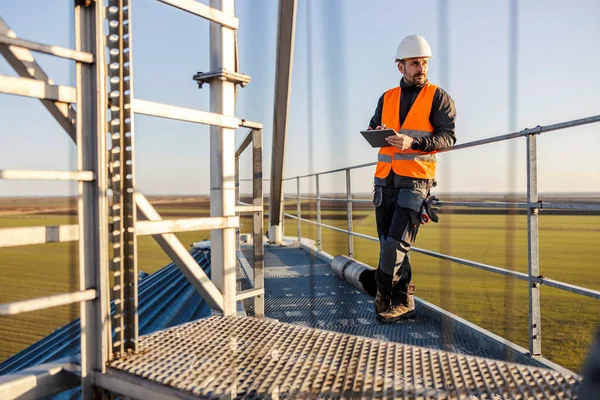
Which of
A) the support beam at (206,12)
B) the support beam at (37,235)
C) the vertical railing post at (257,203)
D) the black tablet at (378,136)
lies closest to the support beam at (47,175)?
the support beam at (37,235)

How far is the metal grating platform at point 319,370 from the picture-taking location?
1204 millimetres

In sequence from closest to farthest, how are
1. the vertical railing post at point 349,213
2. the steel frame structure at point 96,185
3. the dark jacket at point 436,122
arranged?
the steel frame structure at point 96,185, the dark jacket at point 436,122, the vertical railing post at point 349,213

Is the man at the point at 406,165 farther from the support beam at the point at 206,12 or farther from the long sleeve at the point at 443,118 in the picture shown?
the support beam at the point at 206,12

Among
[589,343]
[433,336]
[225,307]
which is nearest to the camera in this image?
[589,343]

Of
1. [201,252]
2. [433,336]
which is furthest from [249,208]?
[201,252]

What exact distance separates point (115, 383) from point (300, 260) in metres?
4.07

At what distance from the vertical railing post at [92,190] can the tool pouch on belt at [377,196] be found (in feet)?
5.71

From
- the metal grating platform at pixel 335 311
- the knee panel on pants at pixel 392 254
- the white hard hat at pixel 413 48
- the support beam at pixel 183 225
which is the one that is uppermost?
the white hard hat at pixel 413 48

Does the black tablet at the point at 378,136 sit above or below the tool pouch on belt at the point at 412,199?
above

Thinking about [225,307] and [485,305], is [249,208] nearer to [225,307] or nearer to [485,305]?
[225,307]

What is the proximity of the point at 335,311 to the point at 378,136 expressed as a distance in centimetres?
127

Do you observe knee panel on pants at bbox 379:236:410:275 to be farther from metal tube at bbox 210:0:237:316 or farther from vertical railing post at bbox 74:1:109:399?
vertical railing post at bbox 74:1:109:399

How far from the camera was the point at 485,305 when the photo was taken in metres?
12.3

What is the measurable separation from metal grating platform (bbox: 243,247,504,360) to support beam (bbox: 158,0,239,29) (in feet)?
5.72
